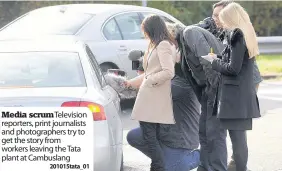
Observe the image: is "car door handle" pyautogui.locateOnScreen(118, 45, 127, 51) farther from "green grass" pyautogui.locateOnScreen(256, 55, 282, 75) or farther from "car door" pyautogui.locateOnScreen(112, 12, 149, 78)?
"green grass" pyautogui.locateOnScreen(256, 55, 282, 75)

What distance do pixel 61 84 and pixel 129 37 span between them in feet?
17.6

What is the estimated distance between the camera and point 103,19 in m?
10.1

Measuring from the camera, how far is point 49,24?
995 cm

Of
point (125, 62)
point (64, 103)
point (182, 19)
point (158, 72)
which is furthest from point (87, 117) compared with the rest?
point (182, 19)

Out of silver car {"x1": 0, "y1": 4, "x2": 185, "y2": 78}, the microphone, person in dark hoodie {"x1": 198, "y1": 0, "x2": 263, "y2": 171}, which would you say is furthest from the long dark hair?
silver car {"x1": 0, "y1": 4, "x2": 185, "y2": 78}

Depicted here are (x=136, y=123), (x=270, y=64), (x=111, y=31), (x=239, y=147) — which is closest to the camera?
(x=239, y=147)

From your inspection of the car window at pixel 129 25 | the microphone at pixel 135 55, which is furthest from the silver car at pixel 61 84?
the car window at pixel 129 25

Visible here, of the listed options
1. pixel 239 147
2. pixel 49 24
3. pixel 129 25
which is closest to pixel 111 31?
pixel 129 25

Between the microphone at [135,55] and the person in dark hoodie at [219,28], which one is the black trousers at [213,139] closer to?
the person in dark hoodie at [219,28]

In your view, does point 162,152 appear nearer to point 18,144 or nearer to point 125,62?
point 18,144

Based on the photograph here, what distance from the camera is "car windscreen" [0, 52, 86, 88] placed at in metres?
5.21

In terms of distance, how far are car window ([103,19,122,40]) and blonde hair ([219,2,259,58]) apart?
463 cm

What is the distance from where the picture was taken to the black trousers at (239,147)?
19.3 feet

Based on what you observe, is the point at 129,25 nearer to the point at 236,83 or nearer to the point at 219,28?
the point at 219,28
